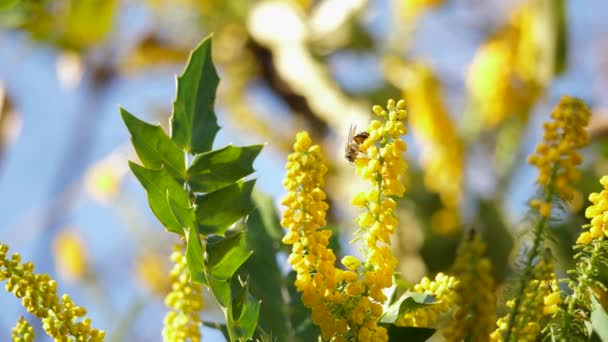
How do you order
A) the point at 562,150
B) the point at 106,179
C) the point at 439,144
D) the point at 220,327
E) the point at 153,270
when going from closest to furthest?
the point at 562,150 → the point at 220,327 → the point at 439,144 → the point at 153,270 → the point at 106,179

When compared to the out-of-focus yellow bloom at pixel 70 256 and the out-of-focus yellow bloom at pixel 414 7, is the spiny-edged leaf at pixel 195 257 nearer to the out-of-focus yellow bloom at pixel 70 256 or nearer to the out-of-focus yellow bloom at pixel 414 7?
the out-of-focus yellow bloom at pixel 70 256

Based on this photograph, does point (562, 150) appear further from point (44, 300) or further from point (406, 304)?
point (44, 300)

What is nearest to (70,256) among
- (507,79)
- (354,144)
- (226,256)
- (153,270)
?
(153,270)

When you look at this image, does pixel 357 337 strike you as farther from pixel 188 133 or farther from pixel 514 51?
pixel 514 51

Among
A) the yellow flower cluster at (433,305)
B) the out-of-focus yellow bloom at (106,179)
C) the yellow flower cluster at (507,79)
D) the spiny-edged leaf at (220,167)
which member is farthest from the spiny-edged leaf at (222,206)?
the out-of-focus yellow bloom at (106,179)

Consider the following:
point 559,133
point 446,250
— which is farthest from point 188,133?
point 446,250

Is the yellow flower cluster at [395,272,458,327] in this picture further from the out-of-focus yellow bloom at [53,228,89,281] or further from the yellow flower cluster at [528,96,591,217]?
the out-of-focus yellow bloom at [53,228,89,281]

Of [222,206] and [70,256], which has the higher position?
[70,256]
